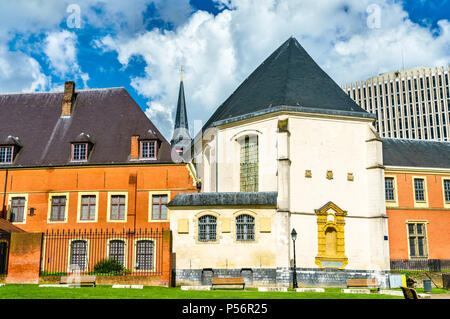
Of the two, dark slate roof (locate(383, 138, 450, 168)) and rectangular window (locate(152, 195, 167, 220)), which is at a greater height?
dark slate roof (locate(383, 138, 450, 168))

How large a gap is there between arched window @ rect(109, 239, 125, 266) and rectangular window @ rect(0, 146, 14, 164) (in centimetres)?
970

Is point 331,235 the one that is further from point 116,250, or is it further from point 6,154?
point 6,154

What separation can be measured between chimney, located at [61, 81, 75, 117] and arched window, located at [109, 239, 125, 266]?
11.1 metres

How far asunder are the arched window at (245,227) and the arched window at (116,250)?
28.0ft

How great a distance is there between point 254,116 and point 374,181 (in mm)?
8195

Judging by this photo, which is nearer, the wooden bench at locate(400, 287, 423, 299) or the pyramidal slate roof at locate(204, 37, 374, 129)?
the wooden bench at locate(400, 287, 423, 299)

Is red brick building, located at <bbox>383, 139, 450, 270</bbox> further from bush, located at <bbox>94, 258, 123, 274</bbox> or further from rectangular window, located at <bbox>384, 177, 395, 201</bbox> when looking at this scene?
bush, located at <bbox>94, 258, 123, 274</bbox>

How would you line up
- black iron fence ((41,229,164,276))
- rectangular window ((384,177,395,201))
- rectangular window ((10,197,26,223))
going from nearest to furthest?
black iron fence ((41,229,164,276))
rectangular window ((10,197,26,223))
rectangular window ((384,177,395,201))

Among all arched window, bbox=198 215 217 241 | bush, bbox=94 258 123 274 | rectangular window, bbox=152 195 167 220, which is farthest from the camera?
rectangular window, bbox=152 195 167 220

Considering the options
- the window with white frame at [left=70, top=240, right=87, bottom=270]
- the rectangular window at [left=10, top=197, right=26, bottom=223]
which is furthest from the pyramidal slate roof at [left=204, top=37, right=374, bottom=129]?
the rectangular window at [left=10, top=197, right=26, bottom=223]

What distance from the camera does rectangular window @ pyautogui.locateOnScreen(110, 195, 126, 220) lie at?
31.8 metres

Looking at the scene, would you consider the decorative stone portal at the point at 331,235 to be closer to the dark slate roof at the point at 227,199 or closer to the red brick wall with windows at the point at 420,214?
the dark slate roof at the point at 227,199

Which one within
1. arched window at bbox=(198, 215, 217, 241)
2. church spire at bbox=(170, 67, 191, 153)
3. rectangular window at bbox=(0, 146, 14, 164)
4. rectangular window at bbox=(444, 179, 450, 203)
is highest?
church spire at bbox=(170, 67, 191, 153)

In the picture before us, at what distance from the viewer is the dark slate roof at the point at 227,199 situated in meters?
26.6
